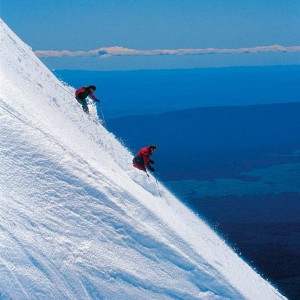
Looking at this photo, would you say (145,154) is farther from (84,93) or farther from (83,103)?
(83,103)

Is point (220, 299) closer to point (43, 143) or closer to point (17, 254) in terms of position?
point (17, 254)

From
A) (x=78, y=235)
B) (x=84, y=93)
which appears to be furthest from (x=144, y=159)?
(x=84, y=93)

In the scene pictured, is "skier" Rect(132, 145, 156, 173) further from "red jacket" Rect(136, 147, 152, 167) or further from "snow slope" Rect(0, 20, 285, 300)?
"snow slope" Rect(0, 20, 285, 300)

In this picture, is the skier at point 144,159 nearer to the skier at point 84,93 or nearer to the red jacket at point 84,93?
the skier at point 84,93

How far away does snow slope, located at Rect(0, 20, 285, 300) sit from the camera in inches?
448

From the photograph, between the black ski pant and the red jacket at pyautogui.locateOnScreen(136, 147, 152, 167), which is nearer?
the red jacket at pyautogui.locateOnScreen(136, 147, 152, 167)

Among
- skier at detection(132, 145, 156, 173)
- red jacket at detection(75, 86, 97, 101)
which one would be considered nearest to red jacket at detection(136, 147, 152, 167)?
skier at detection(132, 145, 156, 173)

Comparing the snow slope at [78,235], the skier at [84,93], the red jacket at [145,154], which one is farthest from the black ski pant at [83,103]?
the snow slope at [78,235]

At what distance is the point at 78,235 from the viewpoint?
12438 mm

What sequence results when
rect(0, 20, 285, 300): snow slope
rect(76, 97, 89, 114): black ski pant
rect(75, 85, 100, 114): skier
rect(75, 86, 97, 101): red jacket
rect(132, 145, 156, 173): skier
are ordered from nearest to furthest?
1. rect(0, 20, 285, 300): snow slope
2. rect(132, 145, 156, 173): skier
3. rect(75, 85, 100, 114): skier
4. rect(75, 86, 97, 101): red jacket
5. rect(76, 97, 89, 114): black ski pant

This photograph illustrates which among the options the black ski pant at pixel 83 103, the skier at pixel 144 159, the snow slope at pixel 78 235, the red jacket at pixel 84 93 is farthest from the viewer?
the black ski pant at pixel 83 103

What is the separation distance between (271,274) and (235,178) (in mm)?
91604

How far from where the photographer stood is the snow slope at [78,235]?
11367 mm

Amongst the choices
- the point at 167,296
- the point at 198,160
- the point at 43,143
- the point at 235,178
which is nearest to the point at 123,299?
the point at 167,296
